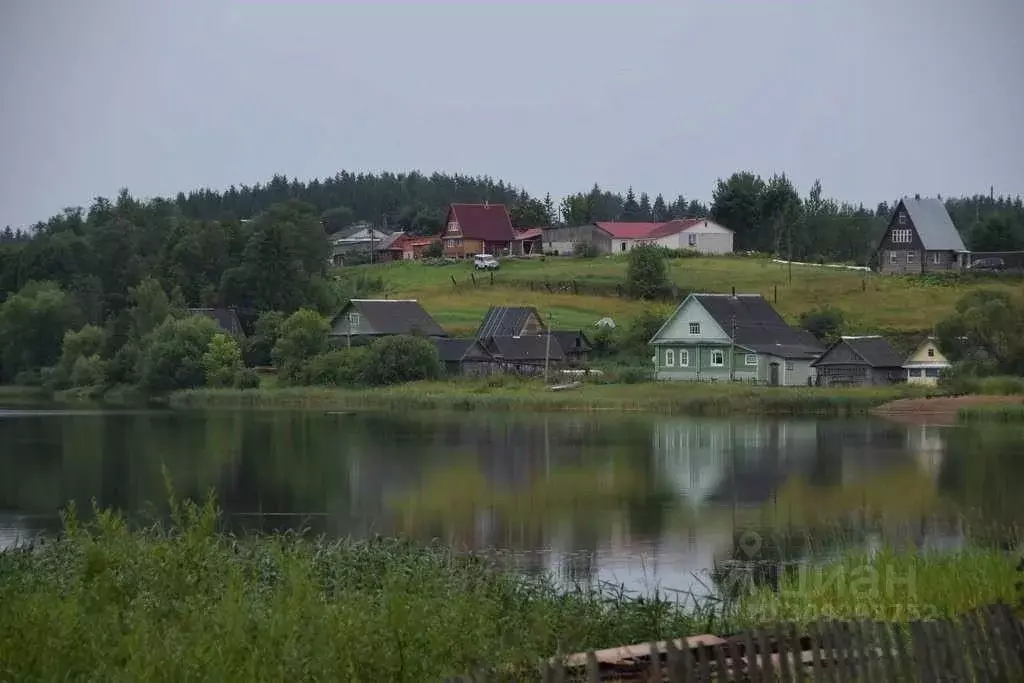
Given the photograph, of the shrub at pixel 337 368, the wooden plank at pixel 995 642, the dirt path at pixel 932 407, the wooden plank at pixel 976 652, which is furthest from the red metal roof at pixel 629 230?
the wooden plank at pixel 976 652

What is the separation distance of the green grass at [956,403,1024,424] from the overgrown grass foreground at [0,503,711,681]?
3249 centimetres

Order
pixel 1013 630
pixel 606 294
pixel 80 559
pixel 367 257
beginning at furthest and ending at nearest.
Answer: pixel 367 257
pixel 606 294
pixel 80 559
pixel 1013 630

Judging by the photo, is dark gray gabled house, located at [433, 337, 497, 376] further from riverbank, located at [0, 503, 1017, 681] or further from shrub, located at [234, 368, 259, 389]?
riverbank, located at [0, 503, 1017, 681]

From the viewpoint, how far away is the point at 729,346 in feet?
190

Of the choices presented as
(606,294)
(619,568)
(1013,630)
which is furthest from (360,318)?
(1013,630)

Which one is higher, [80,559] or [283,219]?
[283,219]

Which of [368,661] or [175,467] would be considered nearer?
[368,661]

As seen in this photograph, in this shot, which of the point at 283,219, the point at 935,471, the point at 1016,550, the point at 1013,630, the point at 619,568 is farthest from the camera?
the point at 283,219

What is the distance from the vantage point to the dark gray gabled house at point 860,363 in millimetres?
53906

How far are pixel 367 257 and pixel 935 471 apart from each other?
272 feet

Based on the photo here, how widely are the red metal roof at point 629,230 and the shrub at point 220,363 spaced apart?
3914 centimetres

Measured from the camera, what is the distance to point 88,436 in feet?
125

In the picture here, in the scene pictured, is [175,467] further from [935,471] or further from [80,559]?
[80,559]

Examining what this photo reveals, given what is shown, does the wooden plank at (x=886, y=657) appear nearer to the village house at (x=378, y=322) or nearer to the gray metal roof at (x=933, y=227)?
the village house at (x=378, y=322)
